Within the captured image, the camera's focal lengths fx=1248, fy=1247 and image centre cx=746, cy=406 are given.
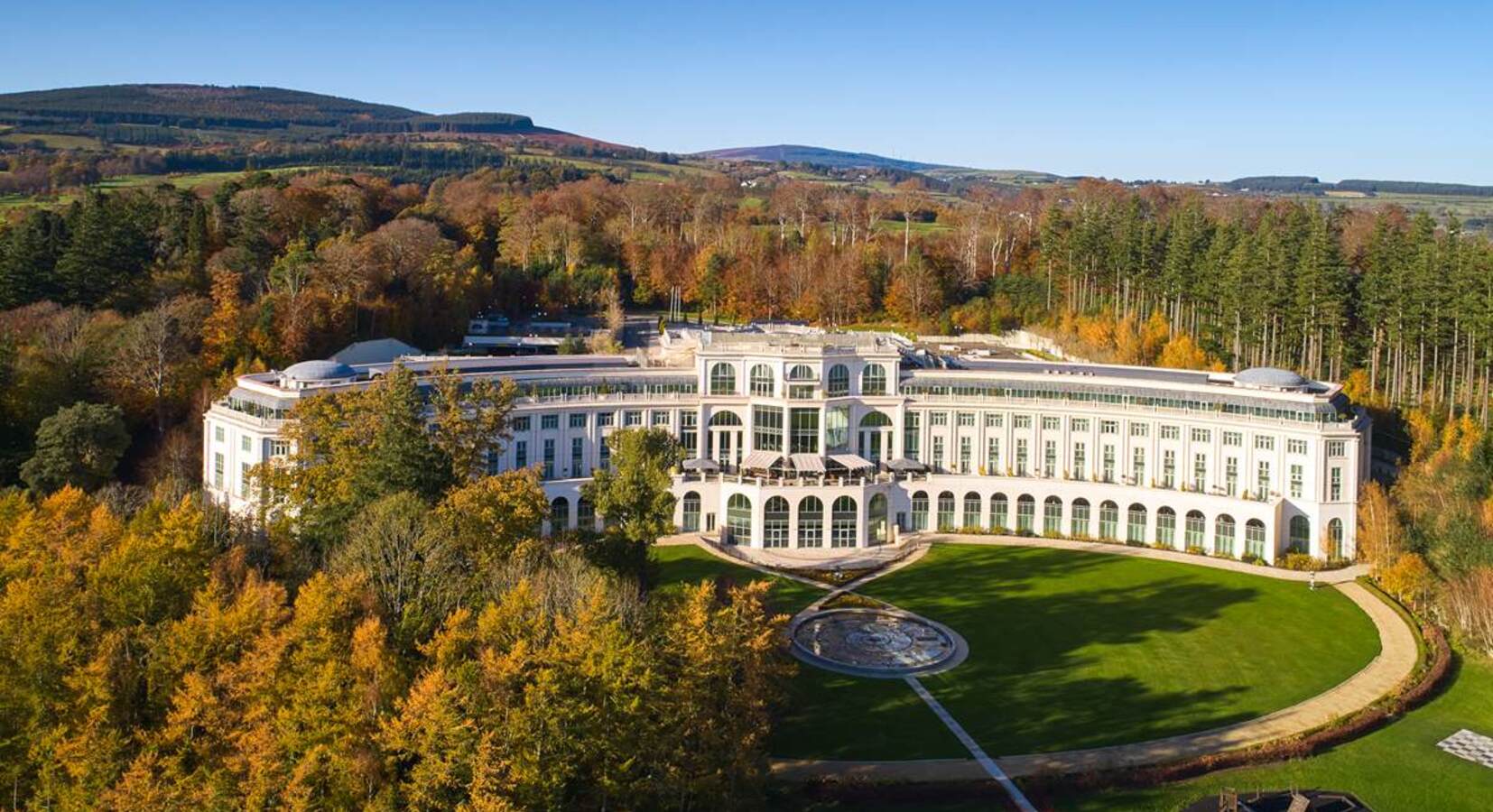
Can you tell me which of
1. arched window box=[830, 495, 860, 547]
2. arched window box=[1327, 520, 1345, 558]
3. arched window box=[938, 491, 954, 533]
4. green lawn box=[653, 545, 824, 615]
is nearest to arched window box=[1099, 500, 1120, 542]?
arched window box=[938, 491, 954, 533]

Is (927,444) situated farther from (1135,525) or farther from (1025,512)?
(1135,525)

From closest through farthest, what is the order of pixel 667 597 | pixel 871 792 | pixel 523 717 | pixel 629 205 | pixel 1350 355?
pixel 523 717
pixel 871 792
pixel 667 597
pixel 1350 355
pixel 629 205

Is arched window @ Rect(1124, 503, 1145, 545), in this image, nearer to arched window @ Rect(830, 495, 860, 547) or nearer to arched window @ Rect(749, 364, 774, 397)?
arched window @ Rect(830, 495, 860, 547)

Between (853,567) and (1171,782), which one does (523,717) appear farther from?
(853,567)

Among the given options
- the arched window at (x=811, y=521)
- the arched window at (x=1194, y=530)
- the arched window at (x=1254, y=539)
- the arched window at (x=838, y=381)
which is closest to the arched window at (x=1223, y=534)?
the arched window at (x=1194, y=530)

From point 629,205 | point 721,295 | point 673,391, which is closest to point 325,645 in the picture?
point 673,391
